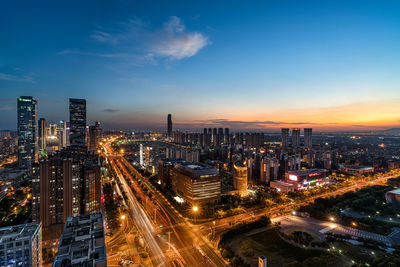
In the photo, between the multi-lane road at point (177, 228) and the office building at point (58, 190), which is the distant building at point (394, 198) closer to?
the multi-lane road at point (177, 228)

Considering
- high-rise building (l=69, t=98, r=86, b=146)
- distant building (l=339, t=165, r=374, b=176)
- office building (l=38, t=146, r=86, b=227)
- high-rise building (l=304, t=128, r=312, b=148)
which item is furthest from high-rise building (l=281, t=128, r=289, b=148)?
office building (l=38, t=146, r=86, b=227)

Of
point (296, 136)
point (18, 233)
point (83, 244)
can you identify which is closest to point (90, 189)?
point (18, 233)

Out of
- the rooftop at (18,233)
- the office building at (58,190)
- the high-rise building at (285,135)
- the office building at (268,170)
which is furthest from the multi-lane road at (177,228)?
the high-rise building at (285,135)

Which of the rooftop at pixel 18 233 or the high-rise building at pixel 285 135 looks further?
the high-rise building at pixel 285 135

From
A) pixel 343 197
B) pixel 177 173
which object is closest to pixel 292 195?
pixel 343 197

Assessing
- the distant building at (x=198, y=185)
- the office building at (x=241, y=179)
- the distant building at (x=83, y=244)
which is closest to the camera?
the distant building at (x=83, y=244)

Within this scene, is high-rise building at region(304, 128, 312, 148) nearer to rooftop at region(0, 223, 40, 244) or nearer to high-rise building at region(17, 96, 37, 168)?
rooftop at region(0, 223, 40, 244)
